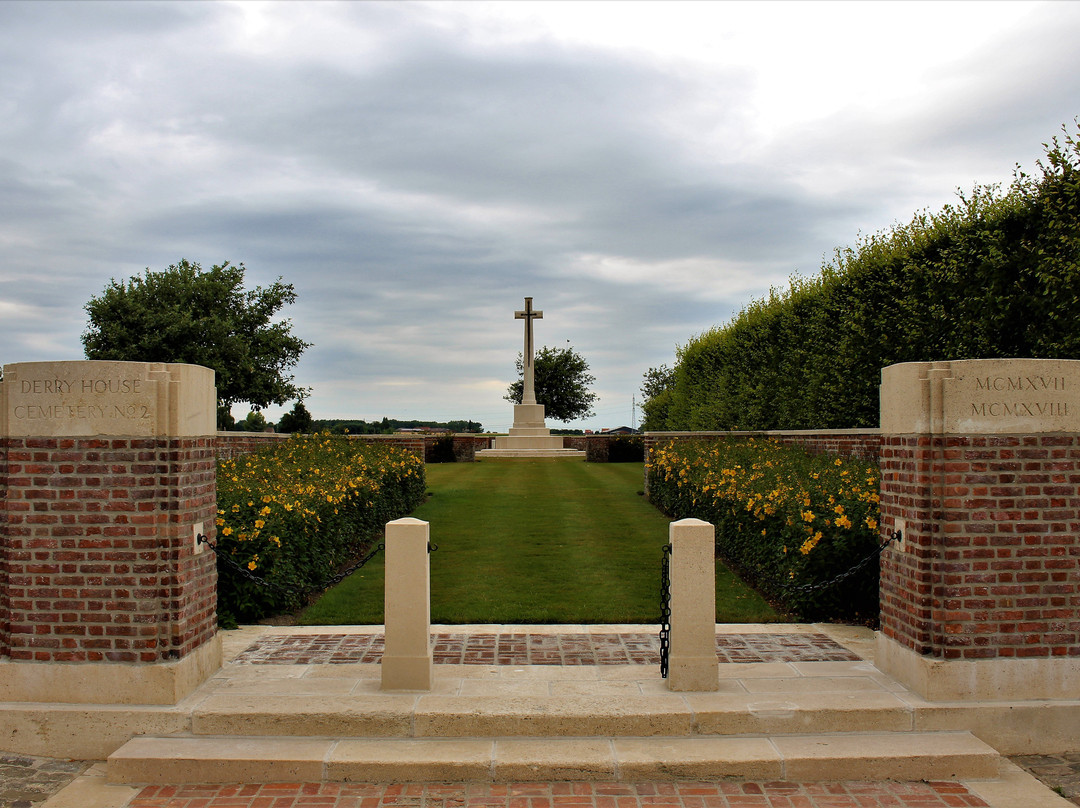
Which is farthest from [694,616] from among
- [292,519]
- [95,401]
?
[292,519]

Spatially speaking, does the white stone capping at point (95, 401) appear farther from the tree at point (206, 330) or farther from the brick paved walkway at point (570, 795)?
the tree at point (206, 330)

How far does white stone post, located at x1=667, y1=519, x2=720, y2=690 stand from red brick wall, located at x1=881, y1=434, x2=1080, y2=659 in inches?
55.1

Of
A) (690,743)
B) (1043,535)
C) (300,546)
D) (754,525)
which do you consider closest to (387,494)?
(300,546)

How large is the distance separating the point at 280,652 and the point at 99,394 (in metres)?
2.50

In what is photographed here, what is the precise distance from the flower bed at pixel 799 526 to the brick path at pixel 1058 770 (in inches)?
66.8

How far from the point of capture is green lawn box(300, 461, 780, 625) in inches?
300

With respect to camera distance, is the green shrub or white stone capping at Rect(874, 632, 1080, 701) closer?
white stone capping at Rect(874, 632, 1080, 701)

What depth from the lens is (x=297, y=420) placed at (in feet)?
120

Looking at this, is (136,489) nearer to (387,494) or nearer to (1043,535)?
(1043,535)

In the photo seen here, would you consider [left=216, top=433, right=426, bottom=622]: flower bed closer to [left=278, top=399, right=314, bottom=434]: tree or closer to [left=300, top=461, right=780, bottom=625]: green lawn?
[left=300, top=461, right=780, bottom=625]: green lawn

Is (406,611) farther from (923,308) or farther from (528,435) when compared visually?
(528,435)

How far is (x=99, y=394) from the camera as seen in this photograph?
5.09 meters

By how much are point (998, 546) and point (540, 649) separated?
344cm

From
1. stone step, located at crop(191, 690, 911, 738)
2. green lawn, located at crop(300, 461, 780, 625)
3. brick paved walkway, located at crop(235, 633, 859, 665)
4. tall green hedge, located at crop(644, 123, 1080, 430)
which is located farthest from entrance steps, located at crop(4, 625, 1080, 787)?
tall green hedge, located at crop(644, 123, 1080, 430)
